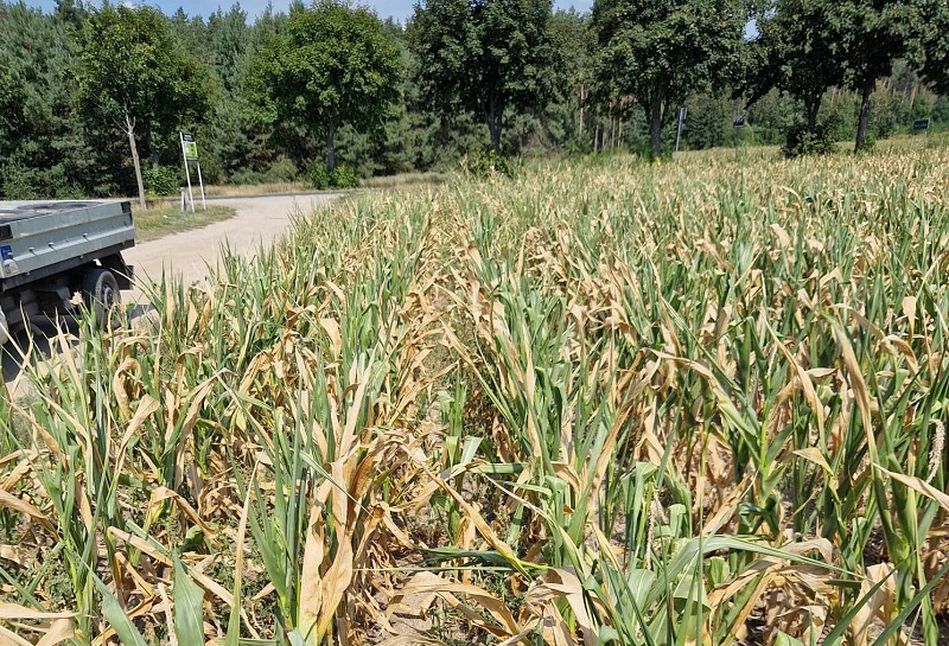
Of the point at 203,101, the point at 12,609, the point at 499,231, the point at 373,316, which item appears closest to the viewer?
the point at 12,609

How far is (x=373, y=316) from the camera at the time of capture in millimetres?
2715

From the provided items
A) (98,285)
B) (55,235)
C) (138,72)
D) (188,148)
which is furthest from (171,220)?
(55,235)

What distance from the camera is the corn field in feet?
3.89

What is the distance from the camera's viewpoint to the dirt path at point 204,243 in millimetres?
7820

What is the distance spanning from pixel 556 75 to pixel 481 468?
23.9 meters

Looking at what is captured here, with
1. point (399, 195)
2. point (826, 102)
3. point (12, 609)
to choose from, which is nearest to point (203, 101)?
point (399, 195)

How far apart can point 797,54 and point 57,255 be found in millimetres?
22098

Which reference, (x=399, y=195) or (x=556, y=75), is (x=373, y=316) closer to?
(x=399, y=195)

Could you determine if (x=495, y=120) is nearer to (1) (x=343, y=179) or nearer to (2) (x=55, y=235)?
(1) (x=343, y=179)

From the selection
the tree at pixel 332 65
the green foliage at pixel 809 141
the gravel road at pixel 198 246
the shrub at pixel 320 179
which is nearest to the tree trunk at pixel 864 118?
the green foliage at pixel 809 141

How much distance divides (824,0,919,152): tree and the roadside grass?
17.8m

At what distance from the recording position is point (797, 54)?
2041cm

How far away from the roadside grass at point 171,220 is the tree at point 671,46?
13282 millimetres

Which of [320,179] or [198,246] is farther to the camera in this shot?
[320,179]
